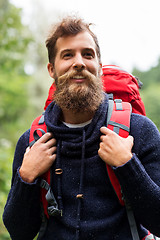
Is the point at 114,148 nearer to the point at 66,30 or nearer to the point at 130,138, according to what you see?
the point at 130,138

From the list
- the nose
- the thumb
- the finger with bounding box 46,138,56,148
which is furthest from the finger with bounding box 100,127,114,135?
the nose

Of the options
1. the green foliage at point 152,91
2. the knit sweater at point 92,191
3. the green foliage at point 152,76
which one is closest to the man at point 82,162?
the knit sweater at point 92,191

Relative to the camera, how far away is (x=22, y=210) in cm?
223

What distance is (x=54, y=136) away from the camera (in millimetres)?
2344

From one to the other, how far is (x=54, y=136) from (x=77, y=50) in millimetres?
749

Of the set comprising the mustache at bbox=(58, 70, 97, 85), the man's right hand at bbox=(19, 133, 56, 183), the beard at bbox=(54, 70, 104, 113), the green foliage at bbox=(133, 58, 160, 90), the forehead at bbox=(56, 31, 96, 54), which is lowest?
the green foliage at bbox=(133, 58, 160, 90)

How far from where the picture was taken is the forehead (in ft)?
7.83

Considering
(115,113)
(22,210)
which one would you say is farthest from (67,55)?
(22,210)

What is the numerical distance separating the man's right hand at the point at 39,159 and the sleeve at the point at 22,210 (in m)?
0.06

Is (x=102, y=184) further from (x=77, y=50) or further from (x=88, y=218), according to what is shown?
(x=77, y=50)

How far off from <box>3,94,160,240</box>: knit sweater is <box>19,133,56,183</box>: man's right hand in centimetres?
5

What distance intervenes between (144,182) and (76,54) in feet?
3.85

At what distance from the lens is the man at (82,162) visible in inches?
77.4

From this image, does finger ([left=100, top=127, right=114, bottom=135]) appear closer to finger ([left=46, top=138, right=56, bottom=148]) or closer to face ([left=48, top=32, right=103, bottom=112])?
face ([left=48, top=32, right=103, bottom=112])
